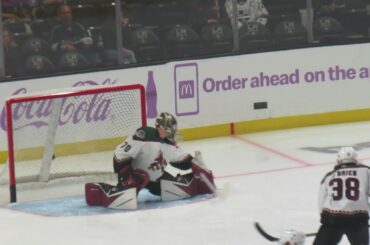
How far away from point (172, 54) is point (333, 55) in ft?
5.79

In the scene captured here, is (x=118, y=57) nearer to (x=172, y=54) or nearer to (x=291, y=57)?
(x=172, y=54)

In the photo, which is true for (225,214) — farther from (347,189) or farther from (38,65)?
(38,65)

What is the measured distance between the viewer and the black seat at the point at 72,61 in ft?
34.4

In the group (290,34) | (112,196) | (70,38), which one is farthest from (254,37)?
(112,196)

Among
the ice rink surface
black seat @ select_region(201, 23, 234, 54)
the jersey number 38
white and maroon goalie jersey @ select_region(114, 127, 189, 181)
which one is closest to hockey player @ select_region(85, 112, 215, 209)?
white and maroon goalie jersey @ select_region(114, 127, 189, 181)

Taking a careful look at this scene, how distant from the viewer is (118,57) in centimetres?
1075

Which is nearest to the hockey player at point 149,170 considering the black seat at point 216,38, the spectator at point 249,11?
the black seat at point 216,38

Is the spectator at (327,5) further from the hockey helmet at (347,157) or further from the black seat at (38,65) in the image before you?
the hockey helmet at (347,157)

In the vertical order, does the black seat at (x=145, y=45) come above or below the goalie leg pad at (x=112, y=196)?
above

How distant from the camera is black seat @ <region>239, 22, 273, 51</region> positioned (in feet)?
37.1

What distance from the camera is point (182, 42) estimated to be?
11.1 metres

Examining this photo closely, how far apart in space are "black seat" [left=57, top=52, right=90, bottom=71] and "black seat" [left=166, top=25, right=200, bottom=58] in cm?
90

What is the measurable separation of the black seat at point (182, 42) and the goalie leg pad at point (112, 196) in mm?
2918

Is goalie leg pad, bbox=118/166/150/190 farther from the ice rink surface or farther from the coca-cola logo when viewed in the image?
the coca-cola logo
